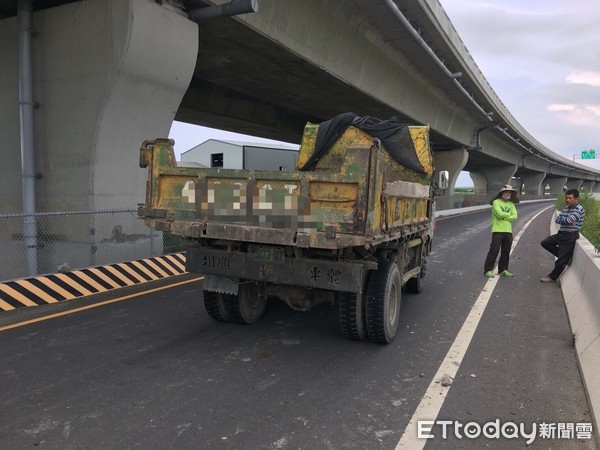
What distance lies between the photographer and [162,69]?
27.8 ft

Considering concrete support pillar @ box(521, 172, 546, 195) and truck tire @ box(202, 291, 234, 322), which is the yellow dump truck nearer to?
truck tire @ box(202, 291, 234, 322)

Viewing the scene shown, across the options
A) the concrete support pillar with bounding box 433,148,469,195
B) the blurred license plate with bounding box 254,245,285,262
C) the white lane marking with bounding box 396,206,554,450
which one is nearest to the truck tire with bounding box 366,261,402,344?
the white lane marking with bounding box 396,206,554,450

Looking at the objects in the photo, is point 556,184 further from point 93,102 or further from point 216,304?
point 216,304

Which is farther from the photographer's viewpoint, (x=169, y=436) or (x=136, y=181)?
(x=136, y=181)

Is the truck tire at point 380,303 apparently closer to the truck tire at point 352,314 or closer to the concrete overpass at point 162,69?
the truck tire at point 352,314

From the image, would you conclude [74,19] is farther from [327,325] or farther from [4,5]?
[327,325]

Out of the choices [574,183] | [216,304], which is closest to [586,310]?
[216,304]

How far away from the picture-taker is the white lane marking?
3.11 meters

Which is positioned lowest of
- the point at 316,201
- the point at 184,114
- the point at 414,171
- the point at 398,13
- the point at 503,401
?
the point at 503,401

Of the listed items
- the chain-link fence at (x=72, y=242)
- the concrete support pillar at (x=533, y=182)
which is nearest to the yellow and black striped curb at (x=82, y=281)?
the chain-link fence at (x=72, y=242)

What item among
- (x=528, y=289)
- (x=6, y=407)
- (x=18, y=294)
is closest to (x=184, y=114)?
(x=18, y=294)

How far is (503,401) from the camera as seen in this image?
370 cm

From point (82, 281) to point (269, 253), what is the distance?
13.5 feet

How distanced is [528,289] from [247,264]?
5.67 m
